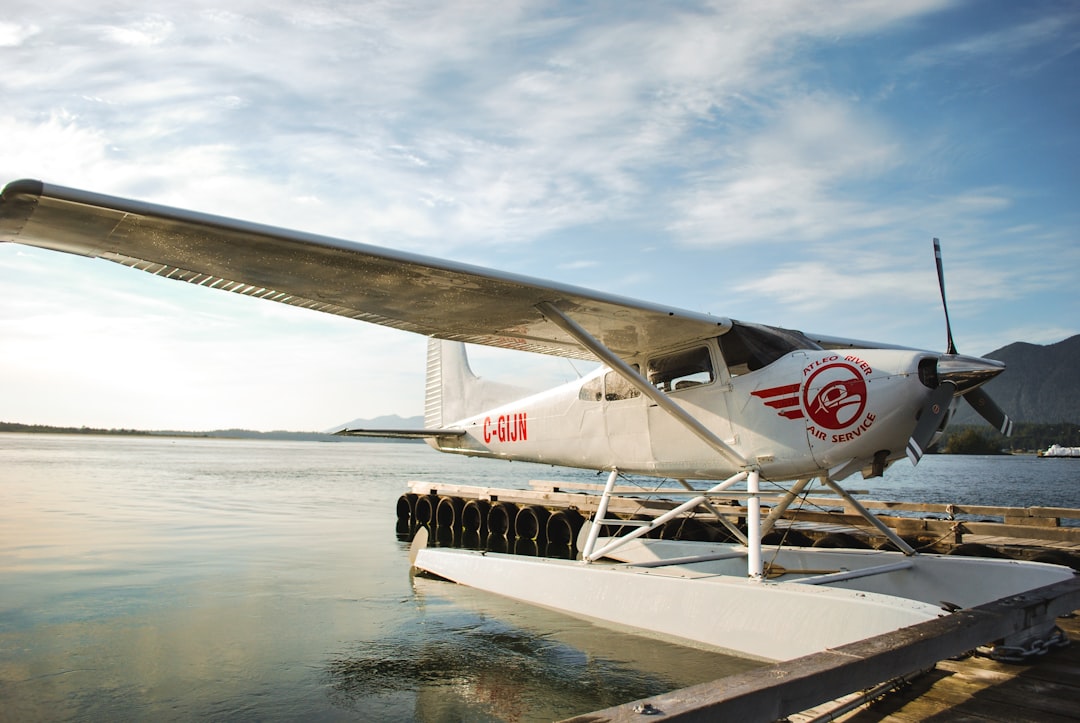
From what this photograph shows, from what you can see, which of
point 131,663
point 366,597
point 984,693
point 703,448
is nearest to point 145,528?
point 366,597

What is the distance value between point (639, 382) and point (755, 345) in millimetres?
1041

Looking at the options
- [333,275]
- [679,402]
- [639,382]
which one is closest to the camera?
[333,275]

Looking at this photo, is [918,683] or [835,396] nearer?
[918,683]

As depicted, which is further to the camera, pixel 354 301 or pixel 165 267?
pixel 354 301

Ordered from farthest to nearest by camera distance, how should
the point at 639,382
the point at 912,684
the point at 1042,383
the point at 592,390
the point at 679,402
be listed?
1. the point at 1042,383
2. the point at 592,390
3. the point at 679,402
4. the point at 639,382
5. the point at 912,684

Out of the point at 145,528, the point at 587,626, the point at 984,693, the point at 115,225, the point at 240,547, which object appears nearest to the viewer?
the point at 984,693

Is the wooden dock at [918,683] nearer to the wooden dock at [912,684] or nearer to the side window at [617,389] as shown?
the wooden dock at [912,684]

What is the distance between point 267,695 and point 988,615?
14.1ft

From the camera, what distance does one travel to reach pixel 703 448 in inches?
265

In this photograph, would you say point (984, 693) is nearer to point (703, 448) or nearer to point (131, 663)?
point (703, 448)

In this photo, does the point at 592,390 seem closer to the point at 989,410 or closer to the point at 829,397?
the point at 829,397

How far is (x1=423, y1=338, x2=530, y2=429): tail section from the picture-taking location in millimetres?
10062

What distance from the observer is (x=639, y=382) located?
6.51 meters

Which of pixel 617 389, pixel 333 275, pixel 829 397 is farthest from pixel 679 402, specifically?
pixel 333 275
